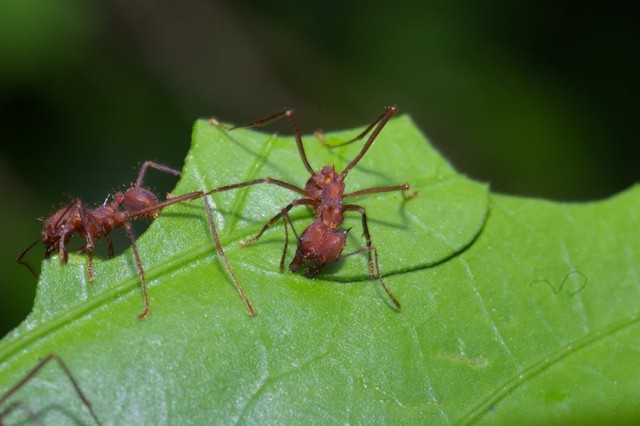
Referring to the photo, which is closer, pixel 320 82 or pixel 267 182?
pixel 267 182

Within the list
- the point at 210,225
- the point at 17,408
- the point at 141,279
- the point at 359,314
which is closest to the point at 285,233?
the point at 210,225

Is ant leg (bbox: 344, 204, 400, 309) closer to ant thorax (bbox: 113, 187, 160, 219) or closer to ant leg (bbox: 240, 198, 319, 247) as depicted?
ant leg (bbox: 240, 198, 319, 247)

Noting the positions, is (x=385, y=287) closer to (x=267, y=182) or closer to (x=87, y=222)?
(x=267, y=182)

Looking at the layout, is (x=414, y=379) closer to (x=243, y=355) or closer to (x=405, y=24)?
(x=243, y=355)

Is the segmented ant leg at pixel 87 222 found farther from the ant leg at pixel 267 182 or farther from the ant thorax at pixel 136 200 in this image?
Answer: the ant leg at pixel 267 182

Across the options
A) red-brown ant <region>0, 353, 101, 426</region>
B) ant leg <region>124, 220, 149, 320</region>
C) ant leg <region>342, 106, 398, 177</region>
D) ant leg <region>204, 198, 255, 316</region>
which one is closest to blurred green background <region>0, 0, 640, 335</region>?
ant leg <region>342, 106, 398, 177</region>

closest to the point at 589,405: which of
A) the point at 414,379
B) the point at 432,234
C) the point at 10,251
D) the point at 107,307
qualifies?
the point at 414,379
